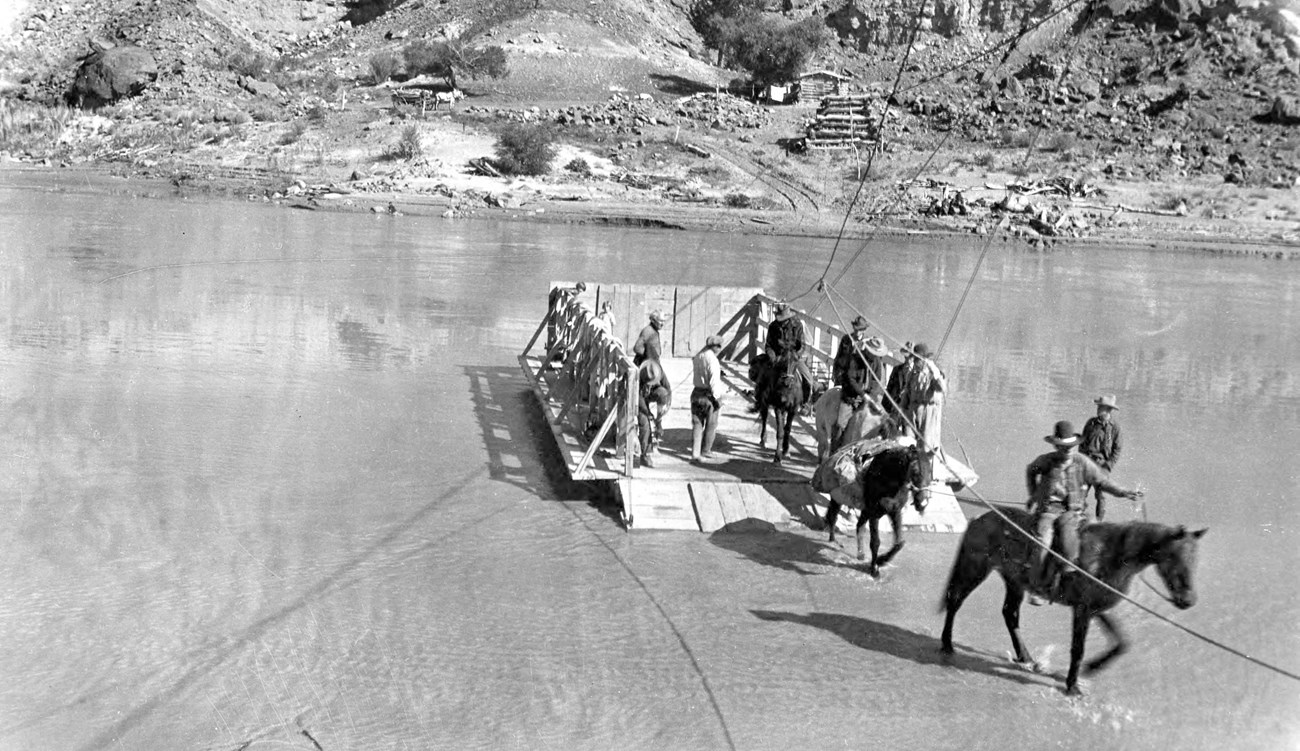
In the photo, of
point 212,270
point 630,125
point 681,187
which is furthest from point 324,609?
point 630,125

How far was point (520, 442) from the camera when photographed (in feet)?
51.5

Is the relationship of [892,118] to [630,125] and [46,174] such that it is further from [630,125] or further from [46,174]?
[46,174]

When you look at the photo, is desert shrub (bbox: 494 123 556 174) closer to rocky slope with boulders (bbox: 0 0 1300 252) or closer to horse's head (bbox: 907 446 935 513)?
rocky slope with boulders (bbox: 0 0 1300 252)

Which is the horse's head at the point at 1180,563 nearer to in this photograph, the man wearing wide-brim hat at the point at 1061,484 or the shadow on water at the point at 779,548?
the man wearing wide-brim hat at the point at 1061,484

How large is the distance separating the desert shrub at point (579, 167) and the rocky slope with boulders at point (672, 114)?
0.69 ft

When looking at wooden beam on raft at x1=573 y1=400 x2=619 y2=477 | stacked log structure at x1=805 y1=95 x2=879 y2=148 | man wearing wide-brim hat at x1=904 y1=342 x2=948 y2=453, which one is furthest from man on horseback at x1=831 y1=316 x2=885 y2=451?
stacked log structure at x1=805 y1=95 x2=879 y2=148

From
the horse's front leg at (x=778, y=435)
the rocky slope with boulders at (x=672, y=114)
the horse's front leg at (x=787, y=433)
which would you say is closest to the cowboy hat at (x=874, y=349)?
the horse's front leg at (x=787, y=433)

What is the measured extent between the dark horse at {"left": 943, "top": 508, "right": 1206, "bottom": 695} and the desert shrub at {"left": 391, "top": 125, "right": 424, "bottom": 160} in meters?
40.6

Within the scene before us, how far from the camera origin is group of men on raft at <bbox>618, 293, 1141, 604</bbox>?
31.6 feet

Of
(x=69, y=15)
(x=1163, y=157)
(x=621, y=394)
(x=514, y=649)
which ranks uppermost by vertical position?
(x=69, y=15)

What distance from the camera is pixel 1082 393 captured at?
65.3ft

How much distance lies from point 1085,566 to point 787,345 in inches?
241

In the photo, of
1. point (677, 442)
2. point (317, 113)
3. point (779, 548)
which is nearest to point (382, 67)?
point (317, 113)

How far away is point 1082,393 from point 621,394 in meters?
9.26
